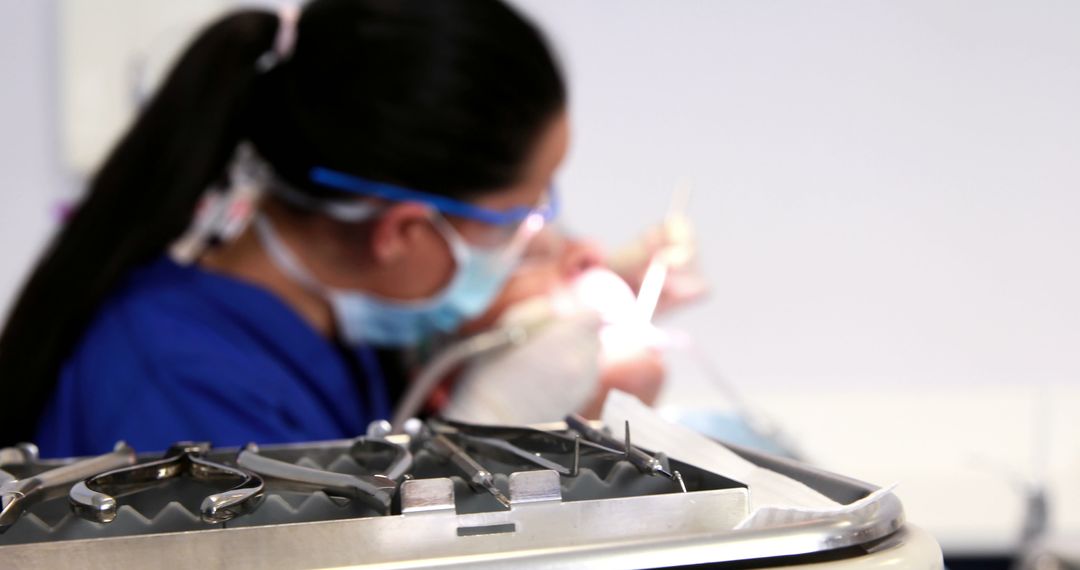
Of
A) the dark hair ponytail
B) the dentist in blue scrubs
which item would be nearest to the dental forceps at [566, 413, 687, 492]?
the dentist in blue scrubs

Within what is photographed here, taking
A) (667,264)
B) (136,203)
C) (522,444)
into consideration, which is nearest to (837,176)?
(667,264)

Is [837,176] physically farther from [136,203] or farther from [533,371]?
[136,203]

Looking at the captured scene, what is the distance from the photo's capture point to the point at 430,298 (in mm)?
1391

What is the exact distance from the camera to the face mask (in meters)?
1.36

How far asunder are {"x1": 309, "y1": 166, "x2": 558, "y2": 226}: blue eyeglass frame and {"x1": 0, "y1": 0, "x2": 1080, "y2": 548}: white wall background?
0.92m

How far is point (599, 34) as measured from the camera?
87.6 inches

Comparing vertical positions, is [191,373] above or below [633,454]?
below

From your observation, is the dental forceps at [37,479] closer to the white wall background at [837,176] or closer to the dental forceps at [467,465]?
the dental forceps at [467,465]

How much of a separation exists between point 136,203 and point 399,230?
32cm

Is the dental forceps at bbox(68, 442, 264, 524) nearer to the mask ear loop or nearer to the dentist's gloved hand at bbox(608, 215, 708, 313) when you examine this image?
the mask ear loop

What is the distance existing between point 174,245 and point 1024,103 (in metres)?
1.79

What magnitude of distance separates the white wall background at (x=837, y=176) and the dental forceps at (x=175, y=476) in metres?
1.78

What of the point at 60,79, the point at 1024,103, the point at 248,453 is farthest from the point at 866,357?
the point at 248,453

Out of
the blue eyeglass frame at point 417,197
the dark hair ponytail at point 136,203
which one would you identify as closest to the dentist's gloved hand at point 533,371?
the blue eyeglass frame at point 417,197
